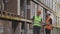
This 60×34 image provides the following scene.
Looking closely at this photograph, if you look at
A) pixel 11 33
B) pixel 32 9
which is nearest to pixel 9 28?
pixel 11 33

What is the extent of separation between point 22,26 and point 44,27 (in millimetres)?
3445

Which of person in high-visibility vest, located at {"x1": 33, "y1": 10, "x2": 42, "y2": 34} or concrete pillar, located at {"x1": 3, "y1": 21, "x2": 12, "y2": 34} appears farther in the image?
person in high-visibility vest, located at {"x1": 33, "y1": 10, "x2": 42, "y2": 34}

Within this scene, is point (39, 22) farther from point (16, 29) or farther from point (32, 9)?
point (16, 29)

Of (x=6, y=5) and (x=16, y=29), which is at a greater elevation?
(x=6, y=5)

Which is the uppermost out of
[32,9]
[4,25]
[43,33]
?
[32,9]

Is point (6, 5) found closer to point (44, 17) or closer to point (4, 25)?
point (4, 25)

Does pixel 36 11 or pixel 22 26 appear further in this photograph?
pixel 36 11

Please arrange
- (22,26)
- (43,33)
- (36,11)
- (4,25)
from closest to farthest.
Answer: (4,25) < (22,26) < (36,11) < (43,33)

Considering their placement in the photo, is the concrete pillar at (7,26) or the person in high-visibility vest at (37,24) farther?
the person in high-visibility vest at (37,24)

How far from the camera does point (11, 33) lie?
519cm

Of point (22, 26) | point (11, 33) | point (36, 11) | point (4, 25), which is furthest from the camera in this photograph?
point (36, 11)

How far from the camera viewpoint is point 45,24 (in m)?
9.48

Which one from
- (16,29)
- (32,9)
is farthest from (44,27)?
(16,29)

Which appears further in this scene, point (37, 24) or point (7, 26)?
point (37, 24)
